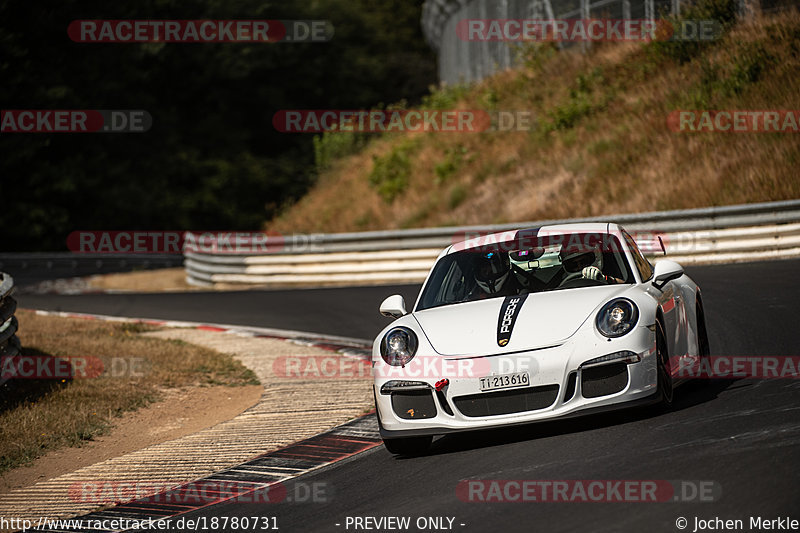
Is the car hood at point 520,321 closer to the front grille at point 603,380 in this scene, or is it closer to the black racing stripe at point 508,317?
the black racing stripe at point 508,317

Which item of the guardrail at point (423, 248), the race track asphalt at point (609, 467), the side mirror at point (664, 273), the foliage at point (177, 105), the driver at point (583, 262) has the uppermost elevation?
the foliage at point (177, 105)

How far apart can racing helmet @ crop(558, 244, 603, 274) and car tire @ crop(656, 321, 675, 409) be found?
0.95 meters

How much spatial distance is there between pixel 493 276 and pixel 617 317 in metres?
1.38

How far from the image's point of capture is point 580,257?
7.71 meters

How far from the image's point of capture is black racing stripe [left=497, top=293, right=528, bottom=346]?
653 centimetres

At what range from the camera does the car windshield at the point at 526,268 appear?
7484 millimetres

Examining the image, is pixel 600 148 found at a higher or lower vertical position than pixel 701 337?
higher

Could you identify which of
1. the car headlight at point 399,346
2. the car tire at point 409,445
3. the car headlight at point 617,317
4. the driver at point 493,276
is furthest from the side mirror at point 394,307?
the car headlight at point 617,317

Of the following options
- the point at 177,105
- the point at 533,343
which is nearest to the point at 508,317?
the point at 533,343

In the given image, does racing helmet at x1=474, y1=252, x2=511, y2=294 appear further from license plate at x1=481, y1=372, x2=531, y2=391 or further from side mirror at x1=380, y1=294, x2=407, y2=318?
license plate at x1=481, y1=372, x2=531, y2=391

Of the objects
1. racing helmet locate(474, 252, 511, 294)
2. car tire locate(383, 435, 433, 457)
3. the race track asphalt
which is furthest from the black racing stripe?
car tire locate(383, 435, 433, 457)

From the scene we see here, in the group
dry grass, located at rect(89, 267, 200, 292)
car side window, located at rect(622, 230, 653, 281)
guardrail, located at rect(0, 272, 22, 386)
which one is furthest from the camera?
dry grass, located at rect(89, 267, 200, 292)

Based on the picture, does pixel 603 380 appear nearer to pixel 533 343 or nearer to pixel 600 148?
pixel 533 343

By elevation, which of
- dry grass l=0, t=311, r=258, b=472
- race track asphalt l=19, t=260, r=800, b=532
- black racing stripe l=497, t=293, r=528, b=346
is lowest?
race track asphalt l=19, t=260, r=800, b=532
